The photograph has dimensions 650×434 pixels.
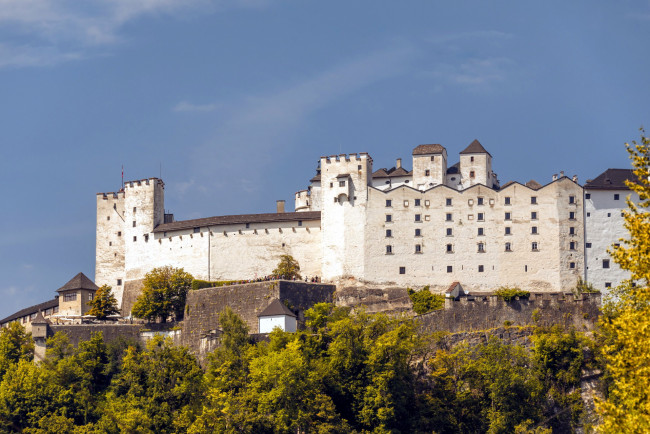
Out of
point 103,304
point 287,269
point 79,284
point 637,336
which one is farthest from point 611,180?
point 637,336

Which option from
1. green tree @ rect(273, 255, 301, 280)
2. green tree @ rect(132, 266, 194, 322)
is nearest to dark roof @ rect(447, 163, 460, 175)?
green tree @ rect(273, 255, 301, 280)

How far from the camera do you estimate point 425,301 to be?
76.8 m

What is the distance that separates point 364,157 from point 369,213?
16.4 ft

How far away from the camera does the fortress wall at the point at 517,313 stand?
68875 millimetres

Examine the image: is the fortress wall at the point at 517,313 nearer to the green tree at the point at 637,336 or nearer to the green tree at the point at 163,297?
the green tree at the point at 163,297

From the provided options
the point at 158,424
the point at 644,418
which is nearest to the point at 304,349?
the point at 158,424

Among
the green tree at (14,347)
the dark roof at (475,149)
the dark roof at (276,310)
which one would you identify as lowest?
the green tree at (14,347)

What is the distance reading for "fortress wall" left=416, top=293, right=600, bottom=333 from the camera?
6888 cm

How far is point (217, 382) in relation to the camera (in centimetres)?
6675

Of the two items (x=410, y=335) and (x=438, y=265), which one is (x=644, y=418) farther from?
(x=438, y=265)

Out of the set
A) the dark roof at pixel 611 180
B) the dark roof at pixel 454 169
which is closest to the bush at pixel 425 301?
the dark roof at pixel 454 169

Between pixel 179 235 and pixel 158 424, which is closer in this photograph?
pixel 158 424

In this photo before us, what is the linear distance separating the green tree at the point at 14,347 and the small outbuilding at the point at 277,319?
58.8 ft

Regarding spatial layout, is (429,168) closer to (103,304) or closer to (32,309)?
(103,304)
